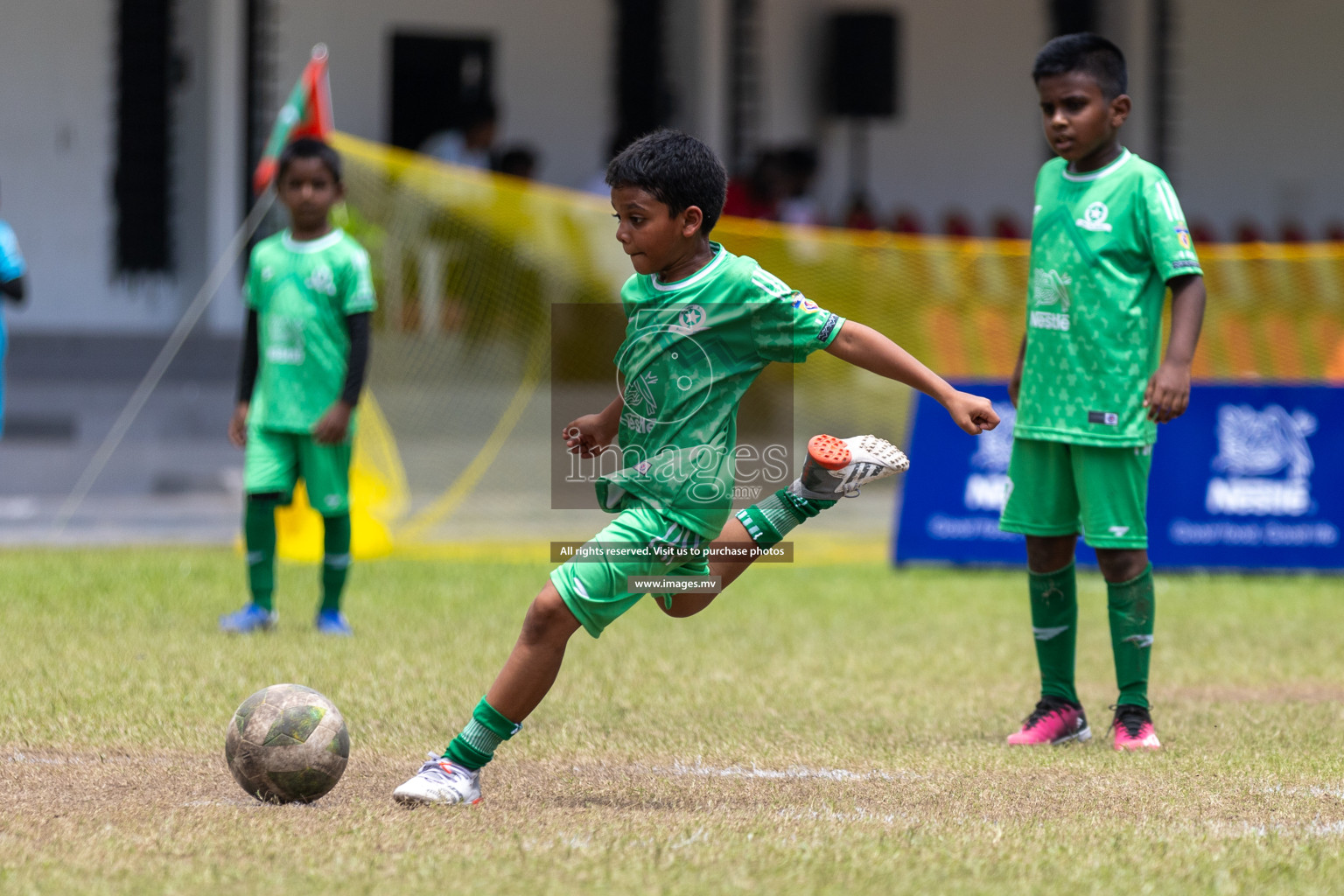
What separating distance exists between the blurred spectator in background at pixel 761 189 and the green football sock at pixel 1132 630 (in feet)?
36.2

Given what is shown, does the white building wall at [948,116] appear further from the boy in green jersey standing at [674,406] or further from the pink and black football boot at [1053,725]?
the boy in green jersey standing at [674,406]

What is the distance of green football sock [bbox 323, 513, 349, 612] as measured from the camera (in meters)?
7.26

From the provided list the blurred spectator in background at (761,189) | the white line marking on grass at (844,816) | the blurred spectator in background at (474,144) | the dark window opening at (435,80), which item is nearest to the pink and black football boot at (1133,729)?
the white line marking on grass at (844,816)

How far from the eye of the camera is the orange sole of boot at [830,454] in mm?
4379

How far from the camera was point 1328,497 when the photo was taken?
967 centimetres

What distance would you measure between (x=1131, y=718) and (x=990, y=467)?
4.69 m

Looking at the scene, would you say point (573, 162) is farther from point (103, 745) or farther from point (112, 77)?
point (103, 745)

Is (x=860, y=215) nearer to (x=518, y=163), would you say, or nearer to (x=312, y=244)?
(x=518, y=163)

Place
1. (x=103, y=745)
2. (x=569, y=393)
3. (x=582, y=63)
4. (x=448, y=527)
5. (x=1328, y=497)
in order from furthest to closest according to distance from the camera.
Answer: (x=582, y=63) < (x=569, y=393) < (x=448, y=527) < (x=1328, y=497) < (x=103, y=745)

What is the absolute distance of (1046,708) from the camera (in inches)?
210

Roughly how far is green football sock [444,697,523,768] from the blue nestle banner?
5.85 meters

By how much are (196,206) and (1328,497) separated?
13.2 meters

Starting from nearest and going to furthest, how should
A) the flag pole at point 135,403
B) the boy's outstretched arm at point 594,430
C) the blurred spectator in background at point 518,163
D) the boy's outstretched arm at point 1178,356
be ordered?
the boy's outstretched arm at point 594,430, the boy's outstretched arm at point 1178,356, the flag pole at point 135,403, the blurred spectator in background at point 518,163

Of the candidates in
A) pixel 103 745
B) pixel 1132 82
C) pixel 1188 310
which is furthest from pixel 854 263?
A: pixel 1132 82
